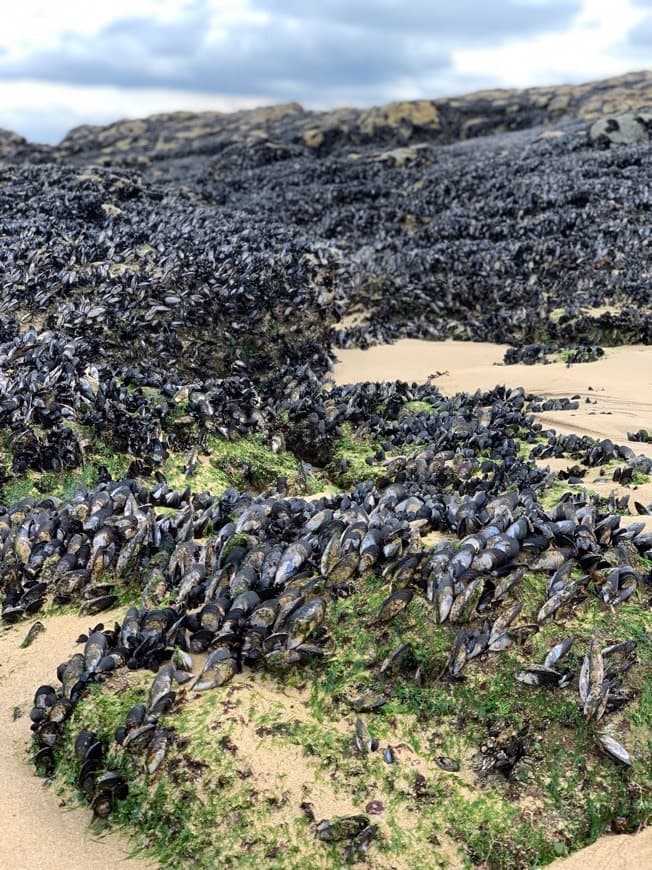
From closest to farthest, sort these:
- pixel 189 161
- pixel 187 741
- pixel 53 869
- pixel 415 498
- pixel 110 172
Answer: pixel 53 869, pixel 187 741, pixel 415 498, pixel 110 172, pixel 189 161

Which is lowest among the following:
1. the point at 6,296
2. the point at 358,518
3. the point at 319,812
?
the point at 319,812


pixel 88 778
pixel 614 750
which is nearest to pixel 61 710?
pixel 88 778

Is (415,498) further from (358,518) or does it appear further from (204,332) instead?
(204,332)

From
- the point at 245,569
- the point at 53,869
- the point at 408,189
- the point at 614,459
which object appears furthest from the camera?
the point at 408,189

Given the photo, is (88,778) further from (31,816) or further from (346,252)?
(346,252)

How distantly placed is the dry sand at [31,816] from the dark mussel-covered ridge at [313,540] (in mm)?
94

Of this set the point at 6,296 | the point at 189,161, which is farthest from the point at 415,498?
the point at 189,161

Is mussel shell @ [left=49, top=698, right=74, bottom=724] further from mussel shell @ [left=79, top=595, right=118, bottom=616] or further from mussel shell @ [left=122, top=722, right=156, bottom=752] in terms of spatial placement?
mussel shell @ [left=79, top=595, right=118, bottom=616]

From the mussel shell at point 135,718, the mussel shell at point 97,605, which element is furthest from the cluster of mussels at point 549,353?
the mussel shell at point 135,718

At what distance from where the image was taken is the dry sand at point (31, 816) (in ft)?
8.31

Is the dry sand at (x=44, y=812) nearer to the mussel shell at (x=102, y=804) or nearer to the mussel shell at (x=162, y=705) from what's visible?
the mussel shell at (x=102, y=804)

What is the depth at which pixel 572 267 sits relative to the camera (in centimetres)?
1282

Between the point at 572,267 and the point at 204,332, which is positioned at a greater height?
the point at 204,332

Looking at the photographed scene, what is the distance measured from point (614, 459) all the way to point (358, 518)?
→ 2999mm
